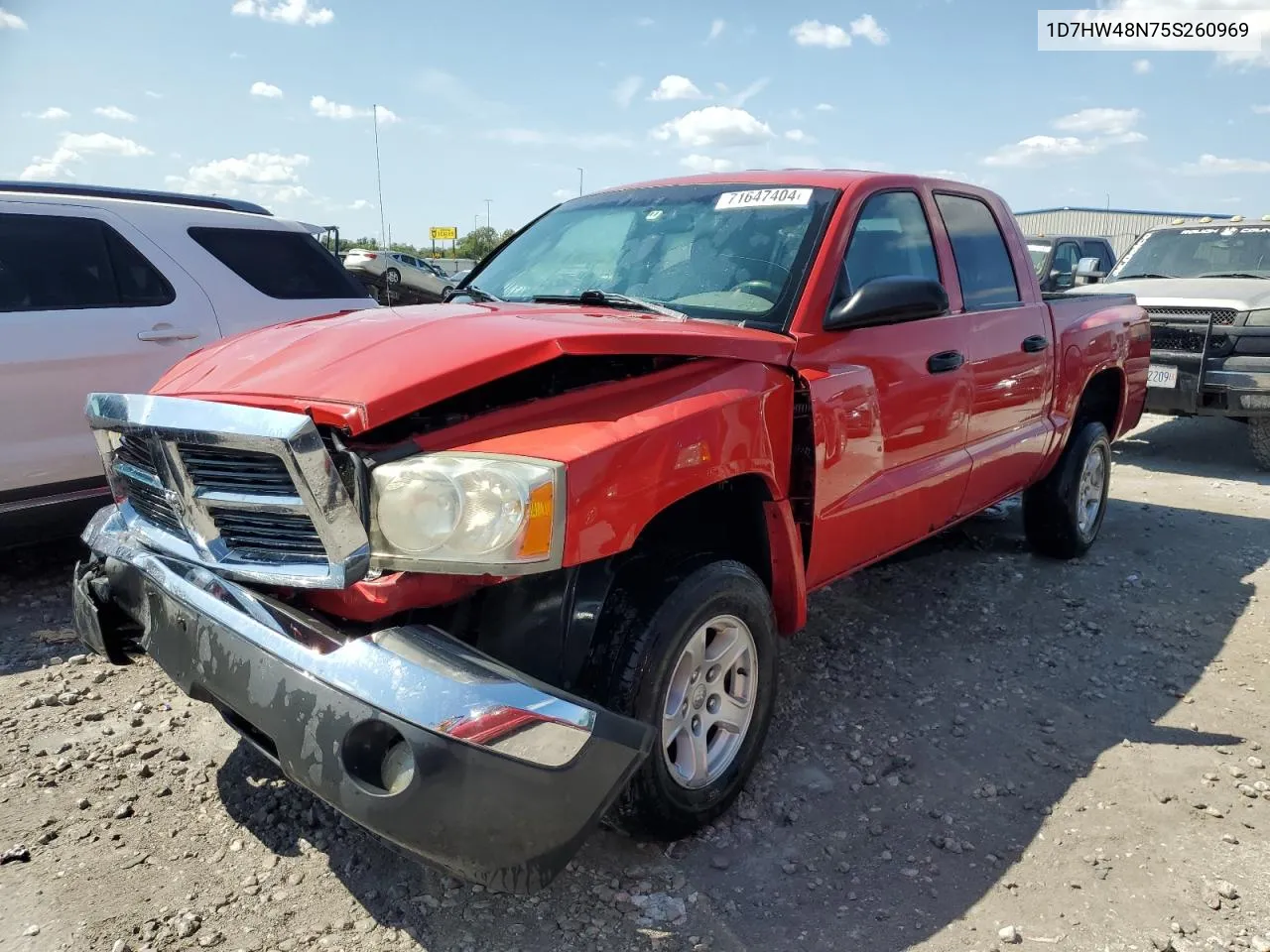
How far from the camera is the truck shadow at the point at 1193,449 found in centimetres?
762

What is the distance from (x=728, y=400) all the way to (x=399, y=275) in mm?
3513

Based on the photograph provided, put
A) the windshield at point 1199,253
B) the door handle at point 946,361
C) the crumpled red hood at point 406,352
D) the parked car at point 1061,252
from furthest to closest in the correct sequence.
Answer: the parked car at point 1061,252
the windshield at point 1199,253
the door handle at point 946,361
the crumpled red hood at point 406,352

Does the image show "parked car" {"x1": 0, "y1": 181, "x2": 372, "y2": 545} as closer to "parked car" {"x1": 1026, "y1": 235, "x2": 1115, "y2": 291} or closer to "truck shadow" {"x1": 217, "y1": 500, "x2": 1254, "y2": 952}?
"truck shadow" {"x1": 217, "y1": 500, "x2": 1254, "y2": 952}

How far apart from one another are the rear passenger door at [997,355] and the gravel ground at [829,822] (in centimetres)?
71

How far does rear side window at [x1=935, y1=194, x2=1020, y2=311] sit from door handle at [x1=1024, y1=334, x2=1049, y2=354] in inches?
7.4

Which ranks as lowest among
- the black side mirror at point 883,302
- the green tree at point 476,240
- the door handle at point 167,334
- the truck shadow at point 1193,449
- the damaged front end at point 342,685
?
the truck shadow at point 1193,449

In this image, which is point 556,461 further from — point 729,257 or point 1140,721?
point 1140,721

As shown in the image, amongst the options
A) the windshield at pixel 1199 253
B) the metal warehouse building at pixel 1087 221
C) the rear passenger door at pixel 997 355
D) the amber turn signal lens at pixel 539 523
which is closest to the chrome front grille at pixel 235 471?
the amber turn signal lens at pixel 539 523

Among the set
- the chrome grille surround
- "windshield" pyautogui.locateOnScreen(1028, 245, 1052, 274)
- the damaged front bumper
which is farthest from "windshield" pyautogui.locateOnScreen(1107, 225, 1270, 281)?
the chrome grille surround

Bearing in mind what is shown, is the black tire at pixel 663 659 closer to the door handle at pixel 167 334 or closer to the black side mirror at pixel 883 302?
the black side mirror at pixel 883 302

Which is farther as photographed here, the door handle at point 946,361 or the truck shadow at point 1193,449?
the truck shadow at point 1193,449

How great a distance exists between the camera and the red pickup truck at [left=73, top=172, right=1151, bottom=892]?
188 cm

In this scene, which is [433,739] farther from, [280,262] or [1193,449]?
[1193,449]

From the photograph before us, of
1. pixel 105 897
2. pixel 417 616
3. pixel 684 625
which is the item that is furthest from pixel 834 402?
pixel 105 897
